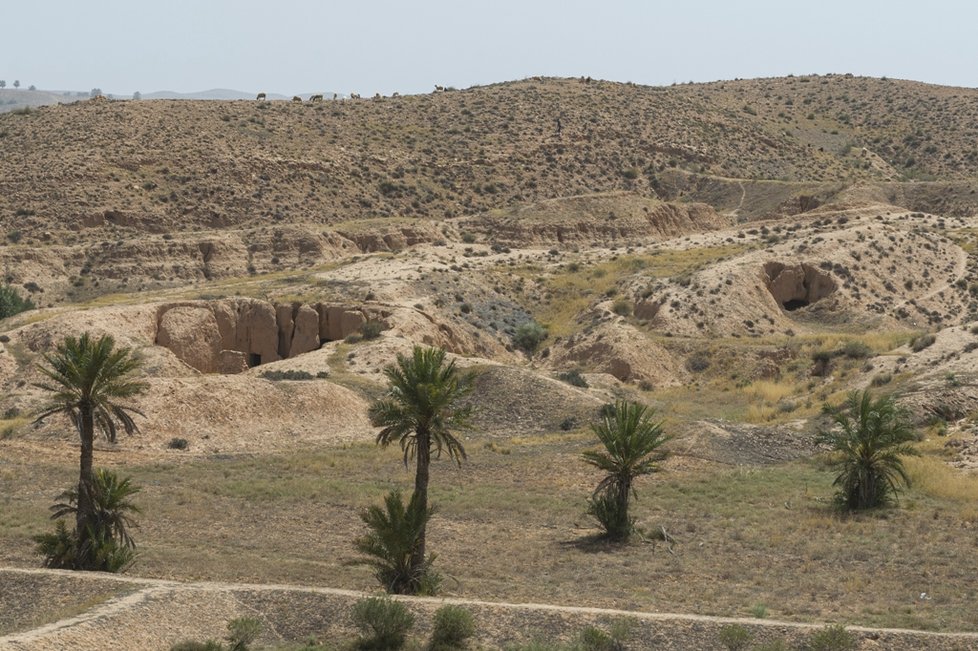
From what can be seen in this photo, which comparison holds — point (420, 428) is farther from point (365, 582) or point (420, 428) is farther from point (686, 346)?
point (686, 346)

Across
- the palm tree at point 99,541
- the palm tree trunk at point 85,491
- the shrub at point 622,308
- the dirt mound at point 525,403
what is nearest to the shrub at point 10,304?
the dirt mound at point 525,403

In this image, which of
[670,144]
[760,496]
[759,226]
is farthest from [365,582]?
[670,144]

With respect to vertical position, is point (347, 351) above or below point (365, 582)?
above

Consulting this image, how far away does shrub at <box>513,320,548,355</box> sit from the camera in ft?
197

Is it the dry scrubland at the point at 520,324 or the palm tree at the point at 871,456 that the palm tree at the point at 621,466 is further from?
the palm tree at the point at 871,456

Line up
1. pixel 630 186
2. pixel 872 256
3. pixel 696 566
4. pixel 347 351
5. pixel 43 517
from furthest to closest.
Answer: pixel 630 186 → pixel 872 256 → pixel 347 351 → pixel 43 517 → pixel 696 566

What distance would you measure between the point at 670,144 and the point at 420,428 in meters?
74.0

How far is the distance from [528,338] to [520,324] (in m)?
1.85

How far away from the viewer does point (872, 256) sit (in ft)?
220

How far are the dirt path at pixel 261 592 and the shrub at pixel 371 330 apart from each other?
28221 mm

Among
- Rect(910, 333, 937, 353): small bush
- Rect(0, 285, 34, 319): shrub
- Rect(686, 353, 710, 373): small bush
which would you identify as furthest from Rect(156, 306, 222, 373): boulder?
Rect(910, 333, 937, 353): small bush

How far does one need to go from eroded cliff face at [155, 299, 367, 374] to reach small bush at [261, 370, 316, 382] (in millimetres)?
4579

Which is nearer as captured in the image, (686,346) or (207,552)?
(207,552)

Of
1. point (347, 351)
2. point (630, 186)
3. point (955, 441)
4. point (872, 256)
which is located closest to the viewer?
point (955, 441)
